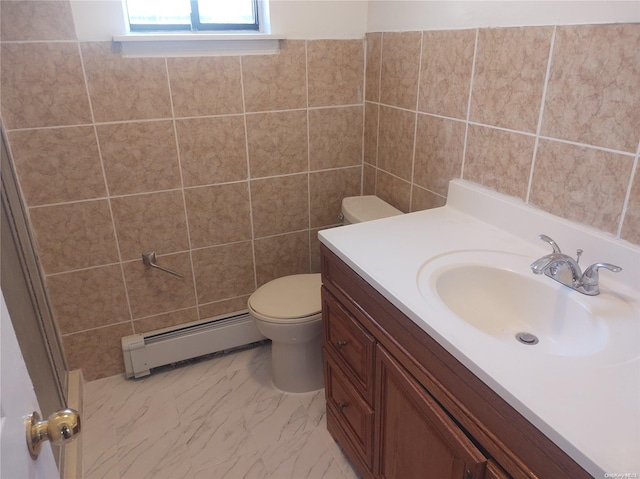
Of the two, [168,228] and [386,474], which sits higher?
[168,228]

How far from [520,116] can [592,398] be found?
2.68 ft

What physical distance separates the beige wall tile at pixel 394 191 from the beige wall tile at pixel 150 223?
851mm

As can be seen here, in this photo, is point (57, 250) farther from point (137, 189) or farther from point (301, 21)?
point (301, 21)

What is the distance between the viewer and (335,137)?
6.94 ft

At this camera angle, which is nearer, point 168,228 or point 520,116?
point 520,116

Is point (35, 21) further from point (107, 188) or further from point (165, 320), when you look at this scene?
point (165, 320)

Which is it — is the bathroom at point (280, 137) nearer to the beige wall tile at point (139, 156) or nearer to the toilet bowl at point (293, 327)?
the beige wall tile at point (139, 156)

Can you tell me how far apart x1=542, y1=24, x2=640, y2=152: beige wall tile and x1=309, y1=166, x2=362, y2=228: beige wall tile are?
1069mm

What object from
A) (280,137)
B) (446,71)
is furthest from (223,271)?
(446,71)

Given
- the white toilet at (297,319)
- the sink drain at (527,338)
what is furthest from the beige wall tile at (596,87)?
the white toilet at (297,319)

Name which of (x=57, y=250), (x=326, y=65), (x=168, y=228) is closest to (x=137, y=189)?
(x=168, y=228)

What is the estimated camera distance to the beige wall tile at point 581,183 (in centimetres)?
112

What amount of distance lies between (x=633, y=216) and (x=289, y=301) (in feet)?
4.01

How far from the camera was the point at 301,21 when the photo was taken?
1.89m
